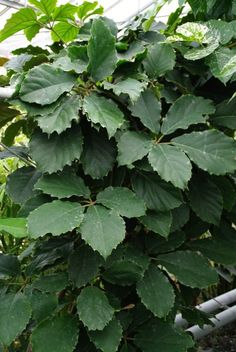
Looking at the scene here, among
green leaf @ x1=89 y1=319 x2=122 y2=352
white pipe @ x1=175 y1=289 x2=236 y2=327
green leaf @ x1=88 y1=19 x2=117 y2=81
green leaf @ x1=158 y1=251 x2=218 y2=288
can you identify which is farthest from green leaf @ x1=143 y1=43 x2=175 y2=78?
white pipe @ x1=175 y1=289 x2=236 y2=327

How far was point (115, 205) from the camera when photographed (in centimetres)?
63

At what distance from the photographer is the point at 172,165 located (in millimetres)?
633

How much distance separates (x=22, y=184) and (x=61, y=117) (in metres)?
0.20

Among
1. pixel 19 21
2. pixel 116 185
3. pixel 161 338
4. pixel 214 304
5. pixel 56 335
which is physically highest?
pixel 19 21

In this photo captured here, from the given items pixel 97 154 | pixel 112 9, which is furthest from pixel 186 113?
pixel 112 9

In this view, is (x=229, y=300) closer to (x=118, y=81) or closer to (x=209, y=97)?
(x=209, y=97)

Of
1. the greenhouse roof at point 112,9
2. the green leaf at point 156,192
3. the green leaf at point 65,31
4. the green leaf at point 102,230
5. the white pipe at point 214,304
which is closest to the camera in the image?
the green leaf at point 102,230

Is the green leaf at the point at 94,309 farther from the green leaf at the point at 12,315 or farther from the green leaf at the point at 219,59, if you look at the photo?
the green leaf at the point at 219,59

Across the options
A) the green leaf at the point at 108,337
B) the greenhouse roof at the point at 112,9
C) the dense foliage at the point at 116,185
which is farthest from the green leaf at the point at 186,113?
the greenhouse roof at the point at 112,9

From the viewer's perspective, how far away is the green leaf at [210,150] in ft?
2.13

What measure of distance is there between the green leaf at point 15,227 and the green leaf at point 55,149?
91 mm

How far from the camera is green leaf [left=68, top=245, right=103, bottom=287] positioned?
0.66 meters

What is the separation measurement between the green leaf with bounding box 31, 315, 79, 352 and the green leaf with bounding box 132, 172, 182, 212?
23 cm

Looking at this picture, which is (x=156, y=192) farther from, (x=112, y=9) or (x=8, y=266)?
(x=112, y=9)
